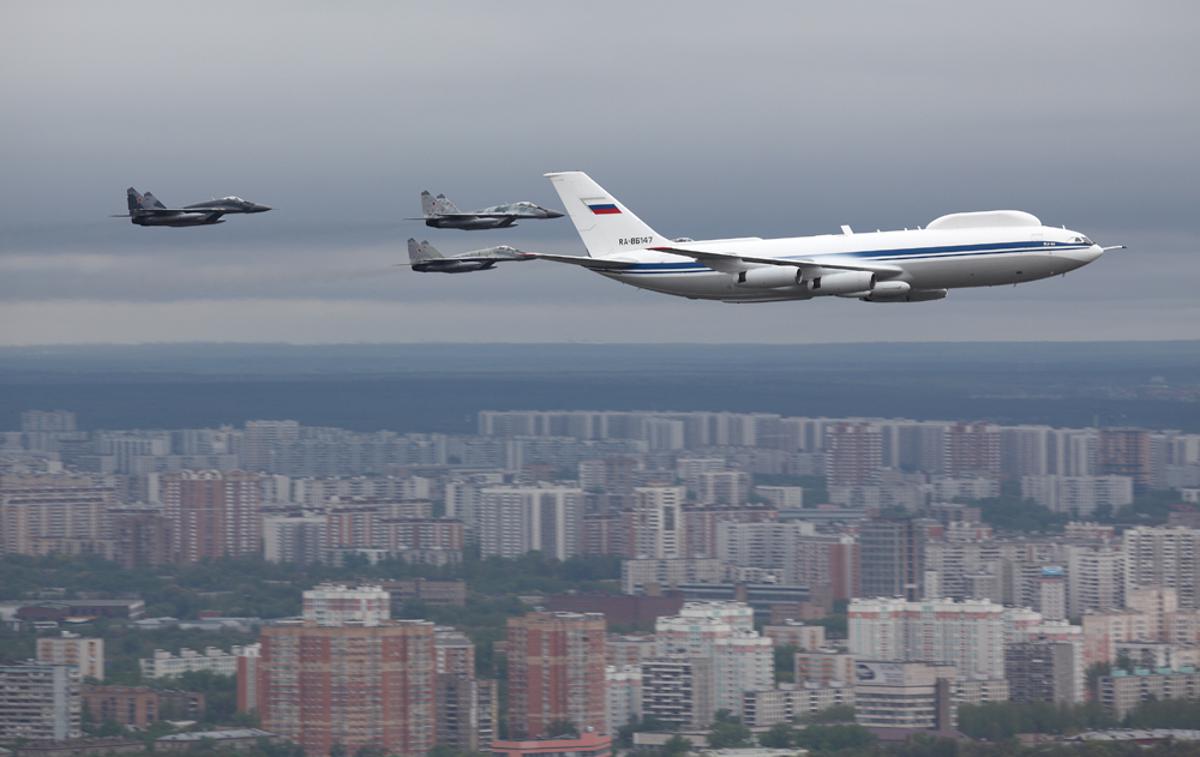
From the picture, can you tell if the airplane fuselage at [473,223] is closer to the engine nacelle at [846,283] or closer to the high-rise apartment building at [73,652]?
the engine nacelle at [846,283]

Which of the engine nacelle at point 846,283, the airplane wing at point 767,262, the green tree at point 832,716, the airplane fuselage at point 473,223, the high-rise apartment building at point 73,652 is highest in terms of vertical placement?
the airplane fuselage at point 473,223

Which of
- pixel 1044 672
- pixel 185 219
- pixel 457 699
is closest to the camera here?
pixel 185 219

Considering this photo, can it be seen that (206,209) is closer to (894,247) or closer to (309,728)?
(894,247)

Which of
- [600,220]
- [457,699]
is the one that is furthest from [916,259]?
[457,699]

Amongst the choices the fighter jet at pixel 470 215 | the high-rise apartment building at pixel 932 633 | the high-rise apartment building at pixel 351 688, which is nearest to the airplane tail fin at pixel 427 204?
the fighter jet at pixel 470 215

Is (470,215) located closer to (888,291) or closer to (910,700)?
(888,291)

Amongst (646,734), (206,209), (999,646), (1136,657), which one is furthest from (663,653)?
(206,209)

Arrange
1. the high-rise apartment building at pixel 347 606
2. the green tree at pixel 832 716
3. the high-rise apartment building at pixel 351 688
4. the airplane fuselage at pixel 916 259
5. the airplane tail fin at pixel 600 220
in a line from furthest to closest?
the high-rise apartment building at pixel 347 606 → the green tree at pixel 832 716 → the high-rise apartment building at pixel 351 688 → the airplane tail fin at pixel 600 220 → the airplane fuselage at pixel 916 259

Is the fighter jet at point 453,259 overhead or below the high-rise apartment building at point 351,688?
overhead
